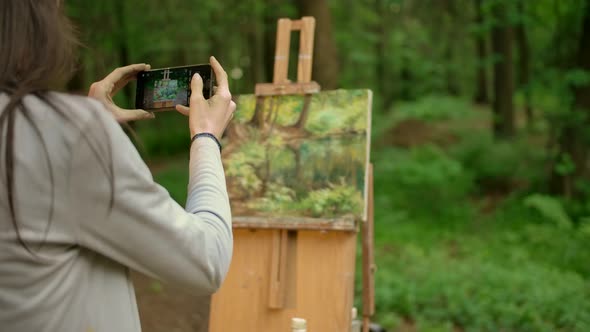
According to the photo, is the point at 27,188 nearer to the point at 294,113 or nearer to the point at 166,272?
the point at 166,272

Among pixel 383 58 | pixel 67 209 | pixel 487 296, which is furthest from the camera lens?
pixel 383 58

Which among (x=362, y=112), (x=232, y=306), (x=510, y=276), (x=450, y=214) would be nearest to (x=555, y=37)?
(x=450, y=214)

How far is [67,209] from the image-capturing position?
3.02 feet

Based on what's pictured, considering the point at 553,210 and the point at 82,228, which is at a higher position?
the point at 553,210

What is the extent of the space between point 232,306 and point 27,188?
1807 millimetres

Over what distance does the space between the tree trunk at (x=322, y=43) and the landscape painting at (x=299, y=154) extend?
11.2 ft

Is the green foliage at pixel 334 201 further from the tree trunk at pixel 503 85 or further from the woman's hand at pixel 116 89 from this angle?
the tree trunk at pixel 503 85

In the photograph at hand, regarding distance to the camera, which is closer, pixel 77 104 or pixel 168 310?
pixel 77 104

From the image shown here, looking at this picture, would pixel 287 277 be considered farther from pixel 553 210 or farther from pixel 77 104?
pixel 553 210

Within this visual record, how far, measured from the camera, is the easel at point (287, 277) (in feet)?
8.30

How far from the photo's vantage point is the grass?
4438 millimetres

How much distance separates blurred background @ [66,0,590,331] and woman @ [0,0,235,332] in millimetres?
1495

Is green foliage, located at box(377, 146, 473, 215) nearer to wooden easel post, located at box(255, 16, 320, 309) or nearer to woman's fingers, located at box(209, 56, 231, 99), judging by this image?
wooden easel post, located at box(255, 16, 320, 309)

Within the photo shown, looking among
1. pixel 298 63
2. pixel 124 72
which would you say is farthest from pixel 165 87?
pixel 298 63
